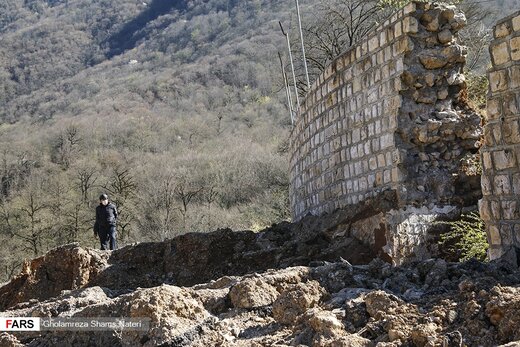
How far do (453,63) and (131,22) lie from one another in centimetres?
9636

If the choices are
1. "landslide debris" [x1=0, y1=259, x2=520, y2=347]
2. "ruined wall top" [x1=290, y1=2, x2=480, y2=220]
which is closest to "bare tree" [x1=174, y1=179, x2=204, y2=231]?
"ruined wall top" [x1=290, y1=2, x2=480, y2=220]

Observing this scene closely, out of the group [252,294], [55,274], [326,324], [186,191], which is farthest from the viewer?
[186,191]

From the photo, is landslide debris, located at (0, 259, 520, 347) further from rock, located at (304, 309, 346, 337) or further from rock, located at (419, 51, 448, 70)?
rock, located at (419, 51, 448, 70)

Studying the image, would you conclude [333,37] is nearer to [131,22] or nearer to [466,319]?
[466,319]

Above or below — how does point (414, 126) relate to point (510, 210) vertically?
above

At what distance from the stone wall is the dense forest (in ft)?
35.5

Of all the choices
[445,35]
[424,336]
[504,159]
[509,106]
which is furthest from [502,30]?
[424,336]

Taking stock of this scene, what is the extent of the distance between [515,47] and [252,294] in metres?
2.94

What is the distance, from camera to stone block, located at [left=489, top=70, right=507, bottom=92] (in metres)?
6.07

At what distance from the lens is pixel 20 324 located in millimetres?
5734

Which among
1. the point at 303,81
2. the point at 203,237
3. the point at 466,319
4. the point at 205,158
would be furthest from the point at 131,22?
the point at 466,319

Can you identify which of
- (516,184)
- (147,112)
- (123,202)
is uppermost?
(147,112)

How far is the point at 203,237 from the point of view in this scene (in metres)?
10.8

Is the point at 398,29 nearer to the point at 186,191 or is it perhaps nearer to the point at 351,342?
the point at 351,342
